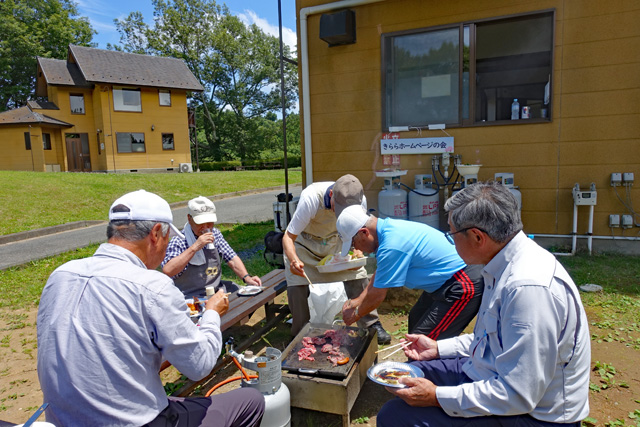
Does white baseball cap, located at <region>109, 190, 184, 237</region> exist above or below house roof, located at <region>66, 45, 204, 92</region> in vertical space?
below

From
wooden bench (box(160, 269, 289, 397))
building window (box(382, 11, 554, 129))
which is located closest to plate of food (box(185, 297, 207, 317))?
wooden bench (box(160, 269, 289, 397))

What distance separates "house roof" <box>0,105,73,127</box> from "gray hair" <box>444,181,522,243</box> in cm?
2708

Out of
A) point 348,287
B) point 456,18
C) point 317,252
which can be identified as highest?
point 456,18

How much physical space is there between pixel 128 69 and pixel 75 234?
63.0ft

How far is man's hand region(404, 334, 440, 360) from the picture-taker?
2330 mm

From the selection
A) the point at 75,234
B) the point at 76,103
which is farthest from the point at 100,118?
the point at 75,234

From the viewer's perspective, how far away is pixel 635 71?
5328mm

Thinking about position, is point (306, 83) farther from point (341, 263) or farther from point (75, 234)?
point (75, 234)

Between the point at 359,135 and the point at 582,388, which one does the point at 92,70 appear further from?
the point at 582,388

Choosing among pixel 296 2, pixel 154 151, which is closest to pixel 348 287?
pixel 296 2

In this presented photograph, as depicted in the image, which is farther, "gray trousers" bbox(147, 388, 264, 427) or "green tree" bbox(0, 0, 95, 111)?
"green tree" bbox(0, 0, 95, 111)

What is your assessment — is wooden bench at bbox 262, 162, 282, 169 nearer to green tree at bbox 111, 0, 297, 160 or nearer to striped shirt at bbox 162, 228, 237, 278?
green tree at bbox 111, 0, 297, 160

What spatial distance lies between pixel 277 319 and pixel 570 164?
180 inches

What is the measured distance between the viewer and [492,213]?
169 centimetres
